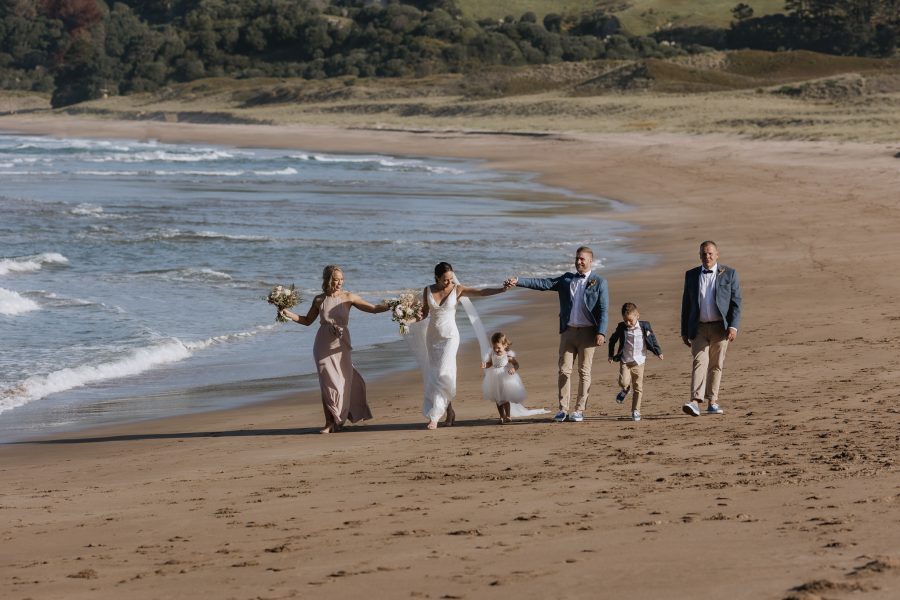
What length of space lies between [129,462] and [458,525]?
144 inches

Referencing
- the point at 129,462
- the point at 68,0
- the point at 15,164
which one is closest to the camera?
the point at 129,462

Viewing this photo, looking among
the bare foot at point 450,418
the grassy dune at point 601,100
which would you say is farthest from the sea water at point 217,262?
the grassy dune at point 601,100

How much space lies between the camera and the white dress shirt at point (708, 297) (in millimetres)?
10148

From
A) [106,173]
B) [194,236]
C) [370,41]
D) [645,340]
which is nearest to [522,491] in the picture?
[645,340]

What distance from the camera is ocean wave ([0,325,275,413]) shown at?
41.6 feet

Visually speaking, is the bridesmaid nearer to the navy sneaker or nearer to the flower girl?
the flower girl

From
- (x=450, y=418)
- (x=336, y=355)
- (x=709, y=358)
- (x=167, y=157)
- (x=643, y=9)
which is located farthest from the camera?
(x=643, y=9)

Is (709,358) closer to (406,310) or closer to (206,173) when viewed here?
(406,310)

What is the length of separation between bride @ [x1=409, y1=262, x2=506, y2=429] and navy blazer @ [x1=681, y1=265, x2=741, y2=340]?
1439 millimetres

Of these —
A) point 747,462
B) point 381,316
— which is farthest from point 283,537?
point 381,316

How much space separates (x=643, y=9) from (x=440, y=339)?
133972 mm

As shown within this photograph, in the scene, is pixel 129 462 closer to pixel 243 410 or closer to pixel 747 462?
pixel 243 410

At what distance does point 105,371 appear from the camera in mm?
13766

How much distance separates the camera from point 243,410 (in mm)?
11781
